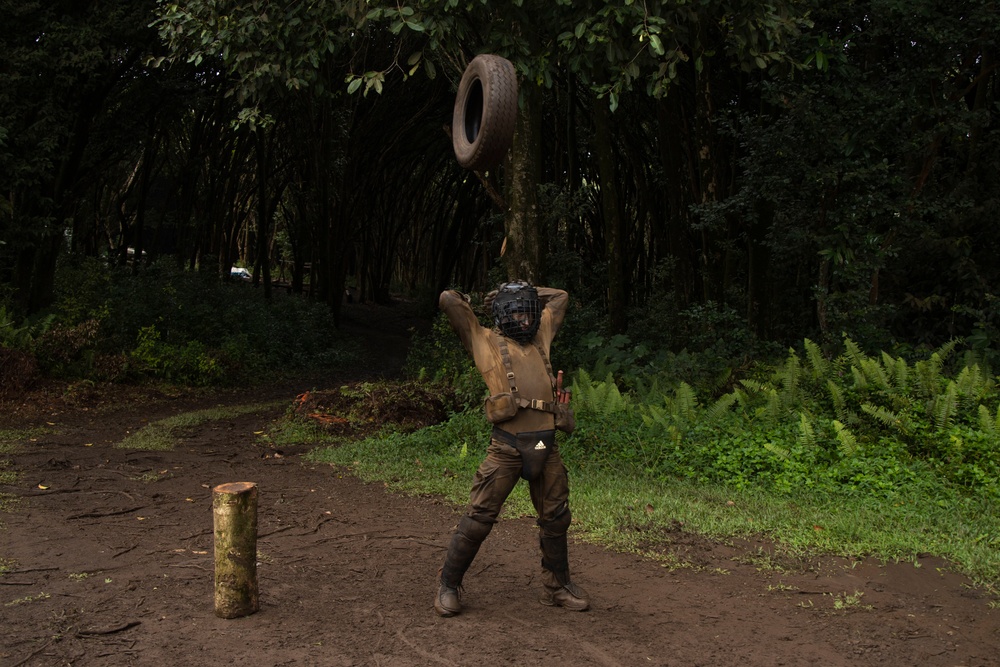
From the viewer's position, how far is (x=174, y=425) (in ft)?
37.4

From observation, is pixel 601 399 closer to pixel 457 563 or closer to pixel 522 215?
pixel 522 215

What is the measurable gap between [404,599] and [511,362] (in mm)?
1568

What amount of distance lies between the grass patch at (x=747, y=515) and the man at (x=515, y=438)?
1.25 m

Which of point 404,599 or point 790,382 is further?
point 790,382

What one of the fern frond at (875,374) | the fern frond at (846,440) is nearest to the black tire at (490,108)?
the fern frond at (846,440)

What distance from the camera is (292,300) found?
22250mm

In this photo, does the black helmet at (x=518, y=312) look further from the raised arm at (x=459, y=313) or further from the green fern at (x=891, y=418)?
the green fern at (x=891, y=418)

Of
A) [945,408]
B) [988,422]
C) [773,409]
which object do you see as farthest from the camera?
[773,409]

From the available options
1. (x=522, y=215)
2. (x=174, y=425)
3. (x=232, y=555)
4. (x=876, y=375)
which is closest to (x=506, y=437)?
(x=232, y=555)

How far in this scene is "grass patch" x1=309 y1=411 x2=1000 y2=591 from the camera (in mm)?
6125

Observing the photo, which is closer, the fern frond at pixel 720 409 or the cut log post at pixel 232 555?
the cut log post at pixel 232 555

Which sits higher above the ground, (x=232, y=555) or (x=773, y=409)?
(x=773, y=409)

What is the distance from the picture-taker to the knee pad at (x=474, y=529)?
4.91m

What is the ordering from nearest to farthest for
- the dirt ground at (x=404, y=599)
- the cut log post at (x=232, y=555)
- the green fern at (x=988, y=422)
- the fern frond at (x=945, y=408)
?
the dirt ground at (x=404, y=599) → the cut log post at (x=232, y=555) → the green fern at (x=988, y=422) → the fern frond at (x=945, y=408)
